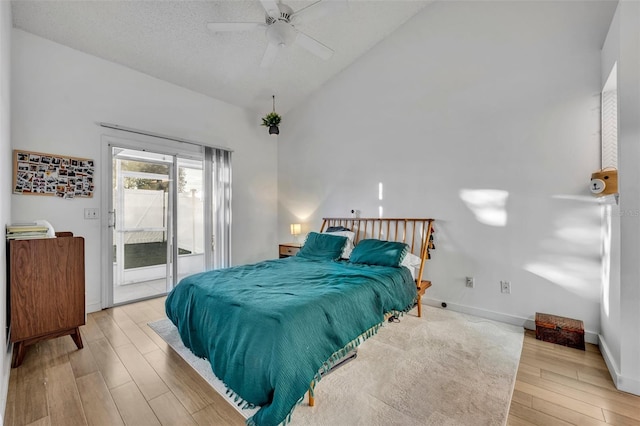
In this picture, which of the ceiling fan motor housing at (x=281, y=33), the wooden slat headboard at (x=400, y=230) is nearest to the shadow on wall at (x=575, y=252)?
the wooden slat headboard at (x=400, y=230)

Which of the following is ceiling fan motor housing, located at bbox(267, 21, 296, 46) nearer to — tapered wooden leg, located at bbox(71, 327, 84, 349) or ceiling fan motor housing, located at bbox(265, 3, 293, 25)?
ceiling fan motor housing, located at bbox(265, 3, 293, 25)

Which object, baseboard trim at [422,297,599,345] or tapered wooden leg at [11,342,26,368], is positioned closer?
tapered wooden leg at [11,342,26,368]

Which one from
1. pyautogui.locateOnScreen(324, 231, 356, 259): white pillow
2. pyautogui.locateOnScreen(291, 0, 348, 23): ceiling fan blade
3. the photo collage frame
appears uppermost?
pyautogui.locateOnScreen(291, 0, 348, 23): ceiling fan blade

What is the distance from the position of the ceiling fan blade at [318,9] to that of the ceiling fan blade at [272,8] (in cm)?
14

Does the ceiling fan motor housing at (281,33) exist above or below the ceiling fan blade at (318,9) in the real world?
below

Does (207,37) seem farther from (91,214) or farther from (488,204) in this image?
(488,204)

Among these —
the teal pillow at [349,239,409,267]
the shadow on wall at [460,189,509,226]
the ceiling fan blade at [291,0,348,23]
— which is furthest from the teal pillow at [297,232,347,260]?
the ceiling fan blade at [291,0,348,23]

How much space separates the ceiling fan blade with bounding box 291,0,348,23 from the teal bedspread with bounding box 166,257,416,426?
2.21 m

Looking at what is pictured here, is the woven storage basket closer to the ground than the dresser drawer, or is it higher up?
closer to the ground

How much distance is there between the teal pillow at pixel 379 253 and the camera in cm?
293

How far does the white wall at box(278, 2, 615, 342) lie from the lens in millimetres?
2482

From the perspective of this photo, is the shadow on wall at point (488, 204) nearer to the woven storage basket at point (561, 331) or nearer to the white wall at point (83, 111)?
the woven storage basket at point (561, 331)

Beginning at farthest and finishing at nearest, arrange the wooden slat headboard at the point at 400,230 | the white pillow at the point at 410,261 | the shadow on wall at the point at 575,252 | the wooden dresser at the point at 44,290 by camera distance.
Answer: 1. the wooden slat headboard at the point at 400,230
2. the white pillow at the point at 410,261
3. the shadow on wall at the point at 575,252
4. the wooden dresser at the point at 44,290

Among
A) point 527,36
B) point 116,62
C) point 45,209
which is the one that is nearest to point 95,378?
point 45,209
